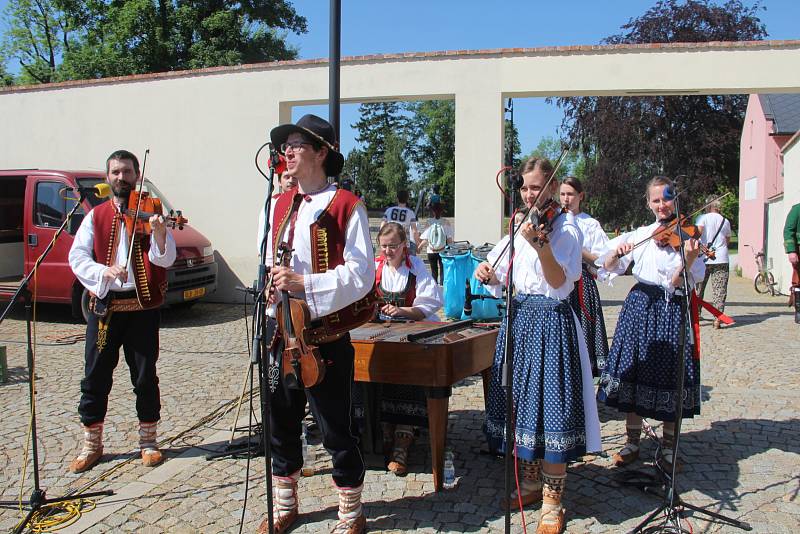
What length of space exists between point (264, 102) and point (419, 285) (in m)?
7.55

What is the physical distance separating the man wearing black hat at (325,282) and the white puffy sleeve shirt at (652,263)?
5.70 feet

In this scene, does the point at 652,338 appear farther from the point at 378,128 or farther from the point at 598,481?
the point at 378,128

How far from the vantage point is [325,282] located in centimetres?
300

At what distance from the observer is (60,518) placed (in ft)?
11.6

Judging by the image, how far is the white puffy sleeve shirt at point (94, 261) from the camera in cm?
406

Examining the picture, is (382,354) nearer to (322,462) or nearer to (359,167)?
(322,462)

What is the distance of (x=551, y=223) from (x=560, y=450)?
1108 mm

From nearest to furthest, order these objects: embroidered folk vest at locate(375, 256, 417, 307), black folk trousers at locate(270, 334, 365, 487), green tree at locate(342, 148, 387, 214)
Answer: black folk trousers at locate(270, 334, 365, 487), embroidered folk vest at locate(375, 256, 417, 307), green tree at locate(342, 148, 387, 214)

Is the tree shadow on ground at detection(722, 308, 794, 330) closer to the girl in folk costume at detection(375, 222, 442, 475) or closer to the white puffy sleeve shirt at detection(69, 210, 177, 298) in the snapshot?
the girl in folk costume at detection(375, 222, 442, 475)

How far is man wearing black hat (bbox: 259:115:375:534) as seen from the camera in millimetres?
3037

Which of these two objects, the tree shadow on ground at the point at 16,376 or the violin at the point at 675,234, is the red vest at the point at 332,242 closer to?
the violin at the point at 675,234

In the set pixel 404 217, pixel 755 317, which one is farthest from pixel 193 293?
pixel 755 317

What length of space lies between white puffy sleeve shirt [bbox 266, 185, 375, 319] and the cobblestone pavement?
1.24 meters

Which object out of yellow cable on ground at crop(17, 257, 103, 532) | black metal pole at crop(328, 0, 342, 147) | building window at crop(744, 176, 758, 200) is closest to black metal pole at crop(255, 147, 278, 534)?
yellow cable on ground at crop(17, 257, 103, 532)
